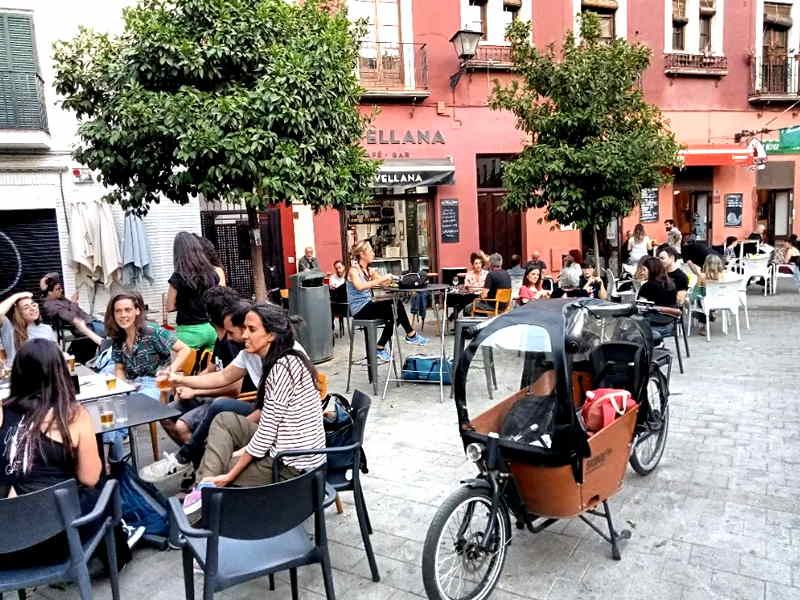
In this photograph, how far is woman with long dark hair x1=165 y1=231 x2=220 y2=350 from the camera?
5.12 meters

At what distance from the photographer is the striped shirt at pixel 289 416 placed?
10.1 ft

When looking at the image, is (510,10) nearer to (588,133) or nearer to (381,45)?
(381,45)

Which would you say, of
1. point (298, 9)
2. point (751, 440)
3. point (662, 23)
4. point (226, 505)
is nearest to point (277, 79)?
point (298, 9)

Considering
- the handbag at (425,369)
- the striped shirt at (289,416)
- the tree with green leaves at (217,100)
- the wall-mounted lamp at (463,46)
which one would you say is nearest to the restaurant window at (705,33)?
the wall-mounted lamp at (463,46)

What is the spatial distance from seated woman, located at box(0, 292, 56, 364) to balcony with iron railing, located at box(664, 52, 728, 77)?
14.8 metres

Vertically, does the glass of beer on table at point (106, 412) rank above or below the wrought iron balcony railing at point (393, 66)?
below

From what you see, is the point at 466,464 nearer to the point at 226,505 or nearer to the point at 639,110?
the point at 226,505

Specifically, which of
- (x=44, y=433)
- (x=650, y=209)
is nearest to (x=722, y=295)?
(x=650, y=209)

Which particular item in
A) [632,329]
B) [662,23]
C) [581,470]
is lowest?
[581,470]

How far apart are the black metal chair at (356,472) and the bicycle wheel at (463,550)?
1.59 ft

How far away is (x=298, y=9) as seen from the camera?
6.18m

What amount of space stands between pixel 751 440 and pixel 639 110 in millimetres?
5301

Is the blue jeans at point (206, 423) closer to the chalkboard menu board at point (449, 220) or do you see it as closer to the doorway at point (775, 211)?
the chalkboard menu board at point (449, 220)

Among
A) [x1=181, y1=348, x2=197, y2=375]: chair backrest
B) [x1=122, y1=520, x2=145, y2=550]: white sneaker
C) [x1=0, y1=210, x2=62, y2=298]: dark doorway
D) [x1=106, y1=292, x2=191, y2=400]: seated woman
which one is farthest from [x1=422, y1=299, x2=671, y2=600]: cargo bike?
[x1=0, y1=210, x2=62, y2=298]: dark doorway
